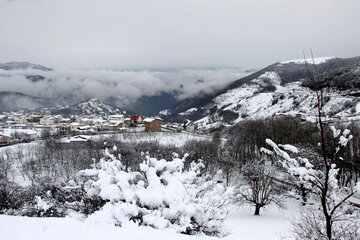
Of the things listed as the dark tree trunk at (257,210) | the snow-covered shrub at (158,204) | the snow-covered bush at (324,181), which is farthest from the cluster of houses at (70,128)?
the snow-covered bush at (324,181)

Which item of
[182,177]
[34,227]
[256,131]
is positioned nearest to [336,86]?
[256,131]

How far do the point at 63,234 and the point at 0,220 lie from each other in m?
3.14

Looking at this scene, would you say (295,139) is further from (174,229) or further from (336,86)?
(336,86)

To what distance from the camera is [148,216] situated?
885cm

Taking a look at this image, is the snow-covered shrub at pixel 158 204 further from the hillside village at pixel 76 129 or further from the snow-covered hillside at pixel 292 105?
the hillside village at pixel 76 129

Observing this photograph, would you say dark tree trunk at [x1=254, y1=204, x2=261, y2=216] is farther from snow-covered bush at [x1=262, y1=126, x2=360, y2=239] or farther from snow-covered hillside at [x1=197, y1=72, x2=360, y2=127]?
snow-covered bush at [x1=262, y1=126, x2=360, y2=239]

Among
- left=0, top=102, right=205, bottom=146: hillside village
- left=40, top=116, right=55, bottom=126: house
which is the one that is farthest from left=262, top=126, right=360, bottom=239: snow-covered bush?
left=40, top=116, right=55, bottom=126: house

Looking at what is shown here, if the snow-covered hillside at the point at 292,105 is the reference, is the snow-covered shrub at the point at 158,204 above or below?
below

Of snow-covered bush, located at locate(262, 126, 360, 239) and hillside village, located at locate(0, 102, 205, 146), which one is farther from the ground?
snow-covered bush, located at locate(262, 126, 360, 239)

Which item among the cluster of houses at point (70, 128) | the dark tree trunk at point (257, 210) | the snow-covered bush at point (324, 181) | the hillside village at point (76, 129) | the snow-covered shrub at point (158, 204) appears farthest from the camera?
the cluster of houses at point (70, 128)

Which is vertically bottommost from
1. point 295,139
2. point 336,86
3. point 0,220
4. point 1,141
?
point 1,141

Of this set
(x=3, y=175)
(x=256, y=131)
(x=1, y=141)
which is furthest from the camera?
(x=1, y=141)

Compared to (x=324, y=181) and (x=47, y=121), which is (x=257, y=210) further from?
(x=47, y=121)

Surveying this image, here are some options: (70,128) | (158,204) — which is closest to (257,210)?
(158,204)
